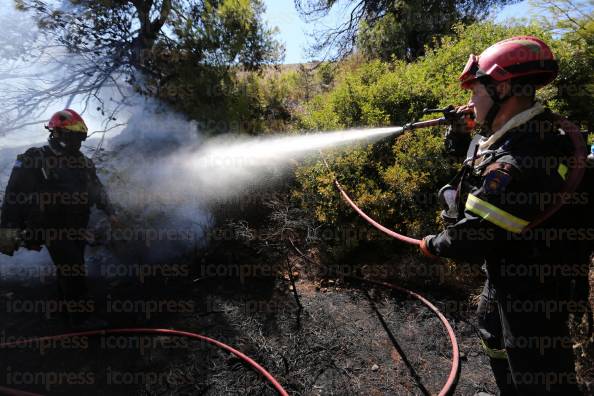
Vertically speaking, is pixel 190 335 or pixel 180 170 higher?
pixel 180 170

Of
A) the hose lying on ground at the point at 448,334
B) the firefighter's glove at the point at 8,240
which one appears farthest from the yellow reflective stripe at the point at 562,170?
the firefighter's glove at the point at 8,240

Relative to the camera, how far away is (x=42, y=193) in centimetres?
384

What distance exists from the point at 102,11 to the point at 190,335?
586 centimetres

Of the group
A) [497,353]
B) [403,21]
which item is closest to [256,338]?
[497,353]

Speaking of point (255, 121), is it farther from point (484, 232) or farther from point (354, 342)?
point (484, 232)

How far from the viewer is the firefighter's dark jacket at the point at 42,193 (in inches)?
149

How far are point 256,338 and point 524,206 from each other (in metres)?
2.98

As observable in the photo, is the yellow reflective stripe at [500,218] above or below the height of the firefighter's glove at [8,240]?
below

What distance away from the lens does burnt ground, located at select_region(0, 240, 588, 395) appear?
322 cm

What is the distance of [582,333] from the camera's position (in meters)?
2.86

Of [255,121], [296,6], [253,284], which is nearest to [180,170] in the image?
[255,121]

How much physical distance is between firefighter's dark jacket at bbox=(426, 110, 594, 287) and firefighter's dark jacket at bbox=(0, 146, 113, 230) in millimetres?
4033

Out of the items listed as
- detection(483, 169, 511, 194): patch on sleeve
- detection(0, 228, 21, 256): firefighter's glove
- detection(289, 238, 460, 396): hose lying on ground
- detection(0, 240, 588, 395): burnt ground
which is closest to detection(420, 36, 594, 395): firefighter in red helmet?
detection(483, 169, 511, 194): patch on sleeve

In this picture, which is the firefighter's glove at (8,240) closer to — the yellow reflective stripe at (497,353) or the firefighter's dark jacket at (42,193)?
the firefighter's dark jacket at (42,193)
